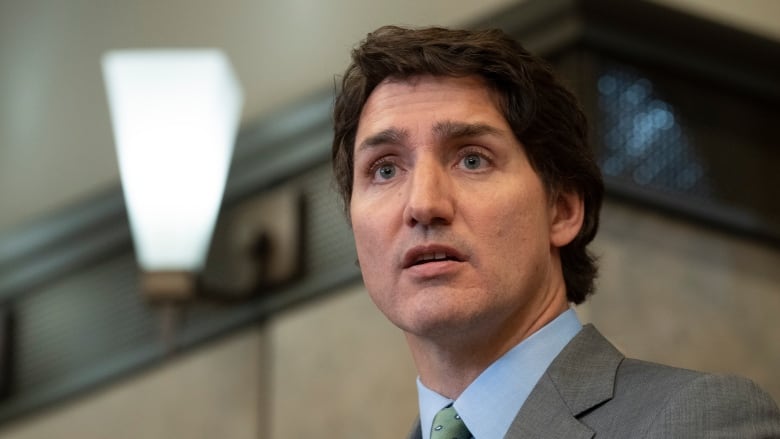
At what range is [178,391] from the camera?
4.00 metres

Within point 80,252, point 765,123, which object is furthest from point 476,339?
point 80,252

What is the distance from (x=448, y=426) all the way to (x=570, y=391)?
18 cm

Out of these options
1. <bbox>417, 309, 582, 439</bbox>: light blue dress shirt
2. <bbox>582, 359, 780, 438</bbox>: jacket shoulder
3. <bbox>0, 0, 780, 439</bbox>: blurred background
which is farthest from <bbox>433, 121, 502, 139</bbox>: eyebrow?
<bbox>0, 0, 780, 439</bbox>: blurred background

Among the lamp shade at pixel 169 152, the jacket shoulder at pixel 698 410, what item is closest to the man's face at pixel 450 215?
the jacket shoulder at pixel 698 410

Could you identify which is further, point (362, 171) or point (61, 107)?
point (61, 107)

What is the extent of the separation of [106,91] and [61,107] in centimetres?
20

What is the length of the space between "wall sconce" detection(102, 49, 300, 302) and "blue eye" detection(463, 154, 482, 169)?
1.59 meters

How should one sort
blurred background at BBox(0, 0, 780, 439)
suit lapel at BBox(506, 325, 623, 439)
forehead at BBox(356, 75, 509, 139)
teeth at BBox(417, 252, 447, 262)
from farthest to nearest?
blurred background at BBox(0, 0, 780, 439) < forehead at BBox(356, 75, 509, 139) < teeth at BBox(417, 252, 447, 262) < suit lapel at BBox(506, 325, 623, 439)

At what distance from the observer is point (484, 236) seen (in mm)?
2043

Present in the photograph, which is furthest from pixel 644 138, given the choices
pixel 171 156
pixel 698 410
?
pixel 698 410

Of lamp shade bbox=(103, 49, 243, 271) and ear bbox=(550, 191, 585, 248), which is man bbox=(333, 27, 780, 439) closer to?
ear bbox=(550, 191, 585, 248)

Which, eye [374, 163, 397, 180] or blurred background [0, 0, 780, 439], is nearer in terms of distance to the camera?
eye [374, 163, 397, 180]

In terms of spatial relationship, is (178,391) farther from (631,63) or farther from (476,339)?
(476,339)

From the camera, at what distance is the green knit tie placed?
2.03m
